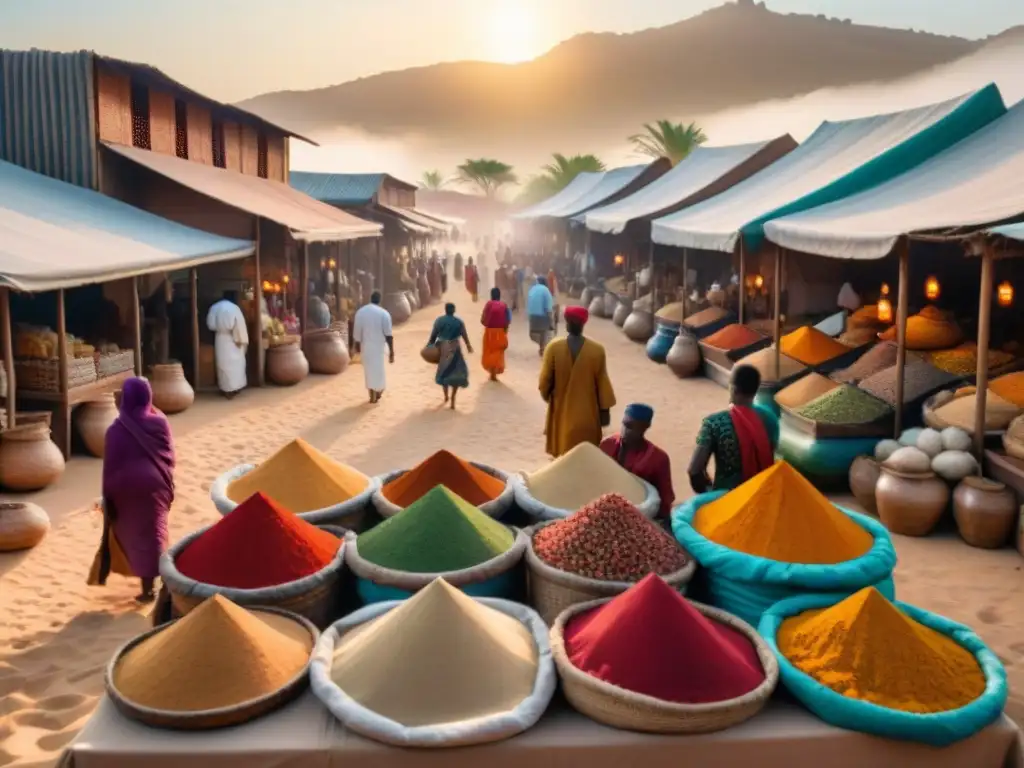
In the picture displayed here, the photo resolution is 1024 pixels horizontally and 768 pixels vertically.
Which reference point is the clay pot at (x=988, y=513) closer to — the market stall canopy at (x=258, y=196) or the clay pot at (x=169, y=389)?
the clay pot at (x=169, y=389)

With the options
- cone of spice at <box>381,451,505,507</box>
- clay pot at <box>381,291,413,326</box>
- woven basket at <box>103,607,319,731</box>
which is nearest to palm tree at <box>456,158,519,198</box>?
clay pot at <box>381,291,413,326</box>

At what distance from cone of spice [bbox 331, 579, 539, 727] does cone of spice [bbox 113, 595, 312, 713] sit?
→ 0.21m

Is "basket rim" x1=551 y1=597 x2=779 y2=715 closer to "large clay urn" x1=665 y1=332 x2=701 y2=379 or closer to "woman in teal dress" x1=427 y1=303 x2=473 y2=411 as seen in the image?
"woman in teal dress" x1=427 y1=303 x2=473 y2=411

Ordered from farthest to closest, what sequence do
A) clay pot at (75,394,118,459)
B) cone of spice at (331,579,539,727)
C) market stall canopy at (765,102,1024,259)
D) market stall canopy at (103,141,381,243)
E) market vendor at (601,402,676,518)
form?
market stall canopy at (103,141,381,243)
clay pot at (75,394,118,459)
market stall canopy at (765,102,1024,259)
market vendor at (601,402,676,518)
cone of spice at (331,579,539,727)

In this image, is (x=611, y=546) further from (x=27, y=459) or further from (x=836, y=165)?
(x=836, y=165)

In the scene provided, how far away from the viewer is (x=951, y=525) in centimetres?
687

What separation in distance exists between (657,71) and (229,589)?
17229 cm

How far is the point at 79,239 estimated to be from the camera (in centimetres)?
931

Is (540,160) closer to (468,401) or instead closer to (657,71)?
(657,71)

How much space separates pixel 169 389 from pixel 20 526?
4.44 m

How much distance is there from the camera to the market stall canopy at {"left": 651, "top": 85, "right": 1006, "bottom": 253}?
10.9 meters

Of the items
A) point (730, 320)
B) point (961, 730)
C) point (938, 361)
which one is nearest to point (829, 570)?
point (961, 730)

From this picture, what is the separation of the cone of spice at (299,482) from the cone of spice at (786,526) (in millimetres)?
1808

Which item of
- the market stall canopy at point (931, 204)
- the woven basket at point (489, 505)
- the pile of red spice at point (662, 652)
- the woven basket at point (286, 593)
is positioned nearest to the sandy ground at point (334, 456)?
the woven basket at point (286, 593)
